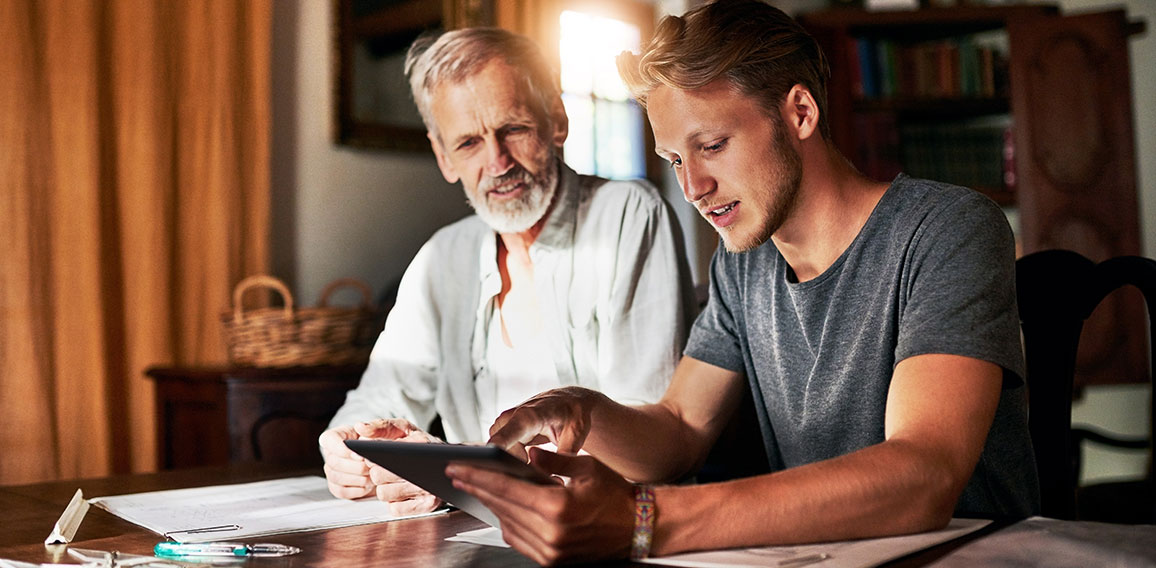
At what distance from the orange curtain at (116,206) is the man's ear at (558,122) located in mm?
1510

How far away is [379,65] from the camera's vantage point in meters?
3.27

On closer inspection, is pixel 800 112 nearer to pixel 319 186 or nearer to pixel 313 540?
pixel 313 540

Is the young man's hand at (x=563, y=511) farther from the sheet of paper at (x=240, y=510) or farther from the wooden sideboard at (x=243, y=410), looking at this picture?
the wooden sideboard at (x=243, y=410)

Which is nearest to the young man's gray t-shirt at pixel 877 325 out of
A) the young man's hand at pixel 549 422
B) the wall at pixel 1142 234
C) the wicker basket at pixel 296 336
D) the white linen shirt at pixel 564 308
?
the white linen shirt at pixel 564 308

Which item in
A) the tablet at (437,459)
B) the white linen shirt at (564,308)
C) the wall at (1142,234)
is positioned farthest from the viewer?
the wall at (1142,234)

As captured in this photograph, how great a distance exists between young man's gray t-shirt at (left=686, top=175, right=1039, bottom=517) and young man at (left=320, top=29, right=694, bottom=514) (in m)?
0.14

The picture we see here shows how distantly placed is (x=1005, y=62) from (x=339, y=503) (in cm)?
396

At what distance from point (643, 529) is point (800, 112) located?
2.22 ft

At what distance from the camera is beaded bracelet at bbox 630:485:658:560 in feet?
2.59

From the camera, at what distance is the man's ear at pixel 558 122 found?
1.66 m

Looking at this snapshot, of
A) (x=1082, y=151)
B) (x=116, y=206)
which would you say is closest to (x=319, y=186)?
(x=116, y=206)

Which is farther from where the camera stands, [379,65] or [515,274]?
[379,65]

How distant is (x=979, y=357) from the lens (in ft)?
3.13

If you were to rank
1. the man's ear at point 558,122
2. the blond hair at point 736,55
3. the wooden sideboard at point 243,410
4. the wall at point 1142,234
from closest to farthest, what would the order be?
the blond hair at point 736,55
the man's ear at point 558,122
the wooden sideboard at point 243,410
the wall at point 1142,234
